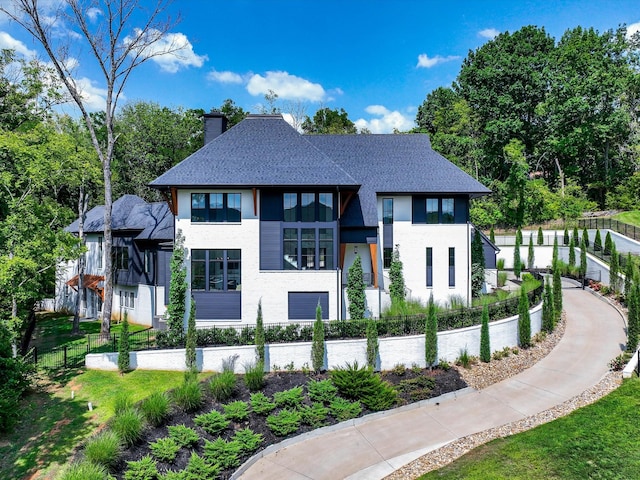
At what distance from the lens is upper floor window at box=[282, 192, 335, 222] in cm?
1917

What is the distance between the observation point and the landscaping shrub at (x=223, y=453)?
34.1 feet

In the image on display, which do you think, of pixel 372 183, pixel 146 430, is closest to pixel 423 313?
pixel 372 183

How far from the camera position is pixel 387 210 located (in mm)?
23000

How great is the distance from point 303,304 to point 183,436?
28.3 ft

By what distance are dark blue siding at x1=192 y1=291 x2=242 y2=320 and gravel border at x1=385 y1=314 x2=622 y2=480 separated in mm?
10395

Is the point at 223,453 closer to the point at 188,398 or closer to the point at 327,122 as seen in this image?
the point at 188,398

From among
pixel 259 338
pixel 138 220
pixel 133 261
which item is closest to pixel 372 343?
pixel 259 338

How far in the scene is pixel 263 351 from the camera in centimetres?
1577

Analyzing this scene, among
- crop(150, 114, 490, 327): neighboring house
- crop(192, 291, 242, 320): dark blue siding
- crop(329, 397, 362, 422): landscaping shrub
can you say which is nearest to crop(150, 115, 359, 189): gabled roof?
crop(150, 114, 490, 327): neighboring house

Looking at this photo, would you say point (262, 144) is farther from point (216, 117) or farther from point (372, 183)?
point (372, 183)

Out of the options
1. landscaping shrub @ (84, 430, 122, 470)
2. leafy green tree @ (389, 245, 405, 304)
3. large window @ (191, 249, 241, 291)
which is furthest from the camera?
leafy green tree @ (389, 245, 405, 304)

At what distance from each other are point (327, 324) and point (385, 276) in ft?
22.3

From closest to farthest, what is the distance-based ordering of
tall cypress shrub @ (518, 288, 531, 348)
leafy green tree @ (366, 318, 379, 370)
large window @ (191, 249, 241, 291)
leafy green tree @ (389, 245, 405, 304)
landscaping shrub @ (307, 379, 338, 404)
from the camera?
landscaping shrub @ (307, 379, 338, 404) → leafy green tree @ (366, 318, 379, 370) → large window @ (191, 249, 241, 291) → tall cypress shrub @ (518, 288, 531, 348) → leafy green tree @ (389, 245, 405, 304)

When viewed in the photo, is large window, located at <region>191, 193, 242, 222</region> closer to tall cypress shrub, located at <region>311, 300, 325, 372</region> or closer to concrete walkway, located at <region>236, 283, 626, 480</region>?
tall cypress shrub, located at <region>311, 300, 325, 372</region>
